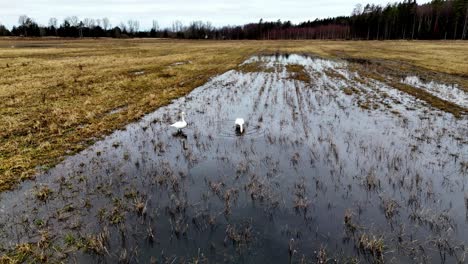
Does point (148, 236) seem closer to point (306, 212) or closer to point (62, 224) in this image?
point (62, 224)

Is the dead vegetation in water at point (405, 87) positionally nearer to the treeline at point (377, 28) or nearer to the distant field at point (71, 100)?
the distant field at point (71, 100)

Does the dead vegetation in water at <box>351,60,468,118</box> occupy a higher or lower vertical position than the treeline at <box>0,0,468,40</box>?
lower

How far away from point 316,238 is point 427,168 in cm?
581

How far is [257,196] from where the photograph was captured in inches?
360

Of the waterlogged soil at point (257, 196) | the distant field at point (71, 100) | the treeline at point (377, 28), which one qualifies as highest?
the treeline at point (377, 28)

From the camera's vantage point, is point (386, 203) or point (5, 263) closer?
point (5, 263)

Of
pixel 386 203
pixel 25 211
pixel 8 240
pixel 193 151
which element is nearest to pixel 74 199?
pixel 25 211

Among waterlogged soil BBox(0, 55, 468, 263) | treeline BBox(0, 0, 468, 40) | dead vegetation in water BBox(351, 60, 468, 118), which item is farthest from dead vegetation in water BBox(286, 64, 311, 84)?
treeline BBox(0, 0, 468, 40)

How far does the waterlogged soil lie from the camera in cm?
696

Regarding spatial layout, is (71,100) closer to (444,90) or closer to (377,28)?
(444,90)

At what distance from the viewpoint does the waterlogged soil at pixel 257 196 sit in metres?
6.96

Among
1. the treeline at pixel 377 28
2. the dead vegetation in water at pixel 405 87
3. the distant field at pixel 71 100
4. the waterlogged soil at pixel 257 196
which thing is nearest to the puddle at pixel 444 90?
the dead vegetation in water at pixel 405 87

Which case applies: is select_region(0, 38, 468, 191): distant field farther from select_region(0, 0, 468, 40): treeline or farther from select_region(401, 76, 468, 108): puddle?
select_region(0, 0, 468, 40): treeline

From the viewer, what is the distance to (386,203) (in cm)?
864
